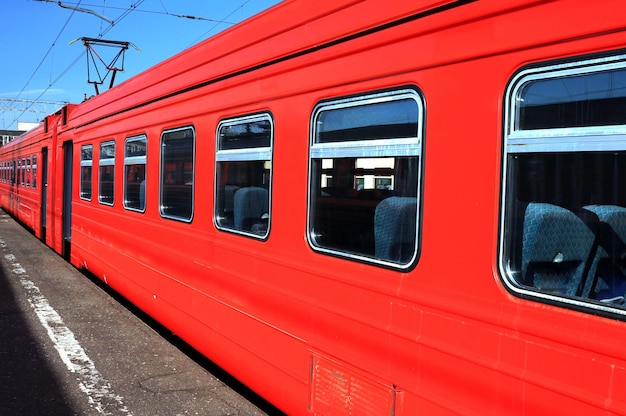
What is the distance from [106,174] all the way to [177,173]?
2860 mm

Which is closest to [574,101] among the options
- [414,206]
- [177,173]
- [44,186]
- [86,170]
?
[414,206]

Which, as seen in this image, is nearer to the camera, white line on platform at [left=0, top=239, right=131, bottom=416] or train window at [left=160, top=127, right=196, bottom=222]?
white line on platform at [left=0, top=239, right=131, bottom=416]

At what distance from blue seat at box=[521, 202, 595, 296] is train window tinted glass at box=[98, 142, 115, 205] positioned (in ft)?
20.0

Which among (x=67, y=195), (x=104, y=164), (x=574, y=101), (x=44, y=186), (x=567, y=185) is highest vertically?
(x=574, y=101)

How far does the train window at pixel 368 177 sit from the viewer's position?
2.74 meters

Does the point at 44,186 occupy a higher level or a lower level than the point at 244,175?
lower

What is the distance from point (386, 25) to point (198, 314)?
2.98m

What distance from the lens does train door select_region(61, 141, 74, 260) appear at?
11.4 m

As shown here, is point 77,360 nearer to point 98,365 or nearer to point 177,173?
point 98,365

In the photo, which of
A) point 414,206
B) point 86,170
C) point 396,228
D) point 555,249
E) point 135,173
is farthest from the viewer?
point 86,170

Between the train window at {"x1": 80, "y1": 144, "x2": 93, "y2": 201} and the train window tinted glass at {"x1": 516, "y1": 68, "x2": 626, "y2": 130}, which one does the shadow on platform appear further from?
the train window tinted glass at {"x1": 516, "y1": 68, "x2": 626, "y2": 130}

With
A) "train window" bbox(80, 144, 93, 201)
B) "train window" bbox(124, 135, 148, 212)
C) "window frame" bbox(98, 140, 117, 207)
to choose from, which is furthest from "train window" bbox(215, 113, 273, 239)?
"train window" bbox(80, 144, 93, 201)

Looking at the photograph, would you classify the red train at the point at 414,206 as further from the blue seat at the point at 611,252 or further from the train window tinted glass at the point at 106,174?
the train window tinted glass at the point at 106,174

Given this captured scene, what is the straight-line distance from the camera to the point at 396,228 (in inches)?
113
